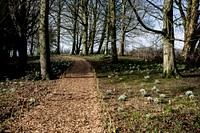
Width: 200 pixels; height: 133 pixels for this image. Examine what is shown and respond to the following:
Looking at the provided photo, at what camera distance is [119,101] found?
12125 mm

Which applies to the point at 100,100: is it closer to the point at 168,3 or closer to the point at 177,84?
the point at 177,84

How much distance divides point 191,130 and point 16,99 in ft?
23.8

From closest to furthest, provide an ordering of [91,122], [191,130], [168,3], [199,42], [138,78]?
[191,130] < [91,122] < [168,3] < [138,78] < [199,42]

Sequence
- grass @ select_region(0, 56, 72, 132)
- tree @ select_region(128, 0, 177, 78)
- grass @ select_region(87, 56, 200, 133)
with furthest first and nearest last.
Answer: tree @ select_region(128, 0, 177, 78), grass @ select_region(0, 56, 72, 132), grass @ select_region(87, 56, 200, 133)

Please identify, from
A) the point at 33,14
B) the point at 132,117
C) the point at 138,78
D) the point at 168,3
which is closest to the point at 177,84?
the point at 138,78

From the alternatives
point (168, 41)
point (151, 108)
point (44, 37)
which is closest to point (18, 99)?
point (151, 108)

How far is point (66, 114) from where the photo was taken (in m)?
10.5

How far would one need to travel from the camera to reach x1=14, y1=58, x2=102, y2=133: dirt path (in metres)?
9.01

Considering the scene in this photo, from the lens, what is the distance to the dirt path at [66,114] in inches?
355

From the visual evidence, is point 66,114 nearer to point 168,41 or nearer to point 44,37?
point 168,41

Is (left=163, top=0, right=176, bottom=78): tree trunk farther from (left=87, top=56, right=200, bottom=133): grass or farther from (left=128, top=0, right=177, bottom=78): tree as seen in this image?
(left=87, top=56, right=200, bottom=133): grass

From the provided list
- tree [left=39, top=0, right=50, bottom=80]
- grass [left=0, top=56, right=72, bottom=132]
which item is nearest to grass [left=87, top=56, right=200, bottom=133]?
grass [left=0, top=56, right=72, bottom=132]

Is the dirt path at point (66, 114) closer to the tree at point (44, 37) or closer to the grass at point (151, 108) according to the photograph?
the grass at point (151, 108)

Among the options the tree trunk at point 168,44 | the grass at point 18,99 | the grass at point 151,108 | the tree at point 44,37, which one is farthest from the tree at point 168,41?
the grass at point 18,99
